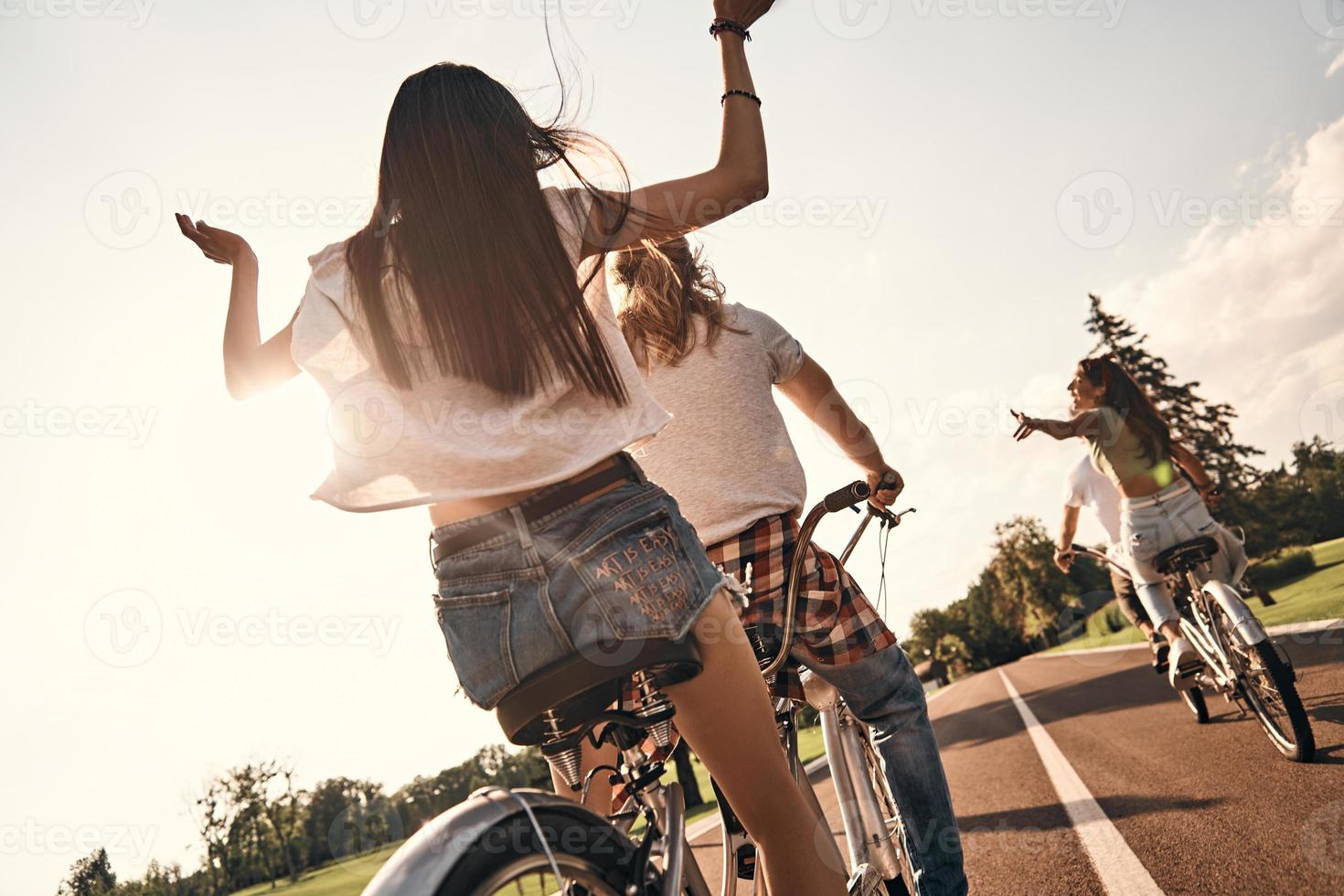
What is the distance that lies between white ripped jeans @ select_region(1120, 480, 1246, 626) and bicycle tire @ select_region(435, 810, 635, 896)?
17.2 ft

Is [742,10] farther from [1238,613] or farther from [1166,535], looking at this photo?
[1166,535]

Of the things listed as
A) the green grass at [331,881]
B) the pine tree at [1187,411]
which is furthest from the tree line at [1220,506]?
the green grass at [331,881]

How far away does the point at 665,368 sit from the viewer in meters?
2.68

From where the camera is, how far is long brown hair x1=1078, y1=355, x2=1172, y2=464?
570 cm

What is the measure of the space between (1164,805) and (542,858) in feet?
14.2

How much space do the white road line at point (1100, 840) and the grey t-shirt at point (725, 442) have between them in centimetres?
216

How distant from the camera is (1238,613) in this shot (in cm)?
466

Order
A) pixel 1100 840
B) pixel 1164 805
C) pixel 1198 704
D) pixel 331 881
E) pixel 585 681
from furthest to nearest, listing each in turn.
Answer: pixel 331 881 < pixel 1198 704 < pixel 1164 805 < pixel 1100 840 < pixel 585 681

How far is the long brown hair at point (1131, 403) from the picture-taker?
18.7 ft

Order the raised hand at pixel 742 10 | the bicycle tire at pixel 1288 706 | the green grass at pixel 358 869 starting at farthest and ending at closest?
the green grass at pixel 358 869 → the bicycle tire at pixel 1288 706 → the raised hand at pixel 742 10

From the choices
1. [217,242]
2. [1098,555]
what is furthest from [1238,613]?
[217,242]

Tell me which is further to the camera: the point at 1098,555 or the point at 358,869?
the point at 358,869

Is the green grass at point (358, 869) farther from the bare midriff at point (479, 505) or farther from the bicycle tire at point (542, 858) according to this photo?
the bare midriff at point (479, 505)

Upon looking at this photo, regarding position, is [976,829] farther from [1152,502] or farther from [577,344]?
[577,344]
